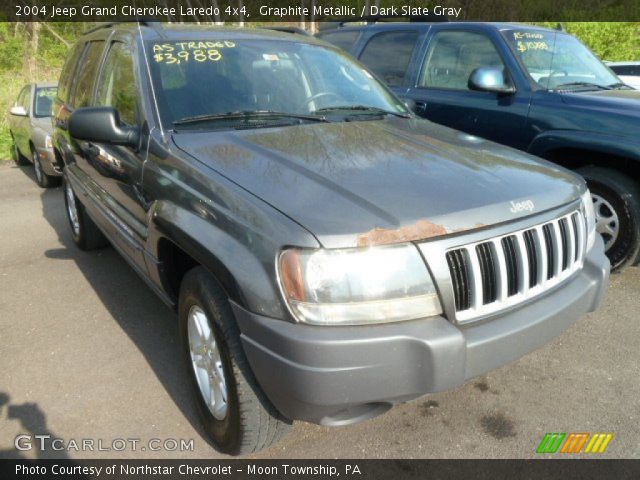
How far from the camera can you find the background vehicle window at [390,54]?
5.28 m

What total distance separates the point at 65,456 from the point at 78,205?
287cm

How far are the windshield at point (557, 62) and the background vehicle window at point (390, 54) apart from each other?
3.15ft

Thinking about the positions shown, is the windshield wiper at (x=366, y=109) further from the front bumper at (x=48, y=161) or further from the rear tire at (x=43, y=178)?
the rear tire at (x=43, y=178)

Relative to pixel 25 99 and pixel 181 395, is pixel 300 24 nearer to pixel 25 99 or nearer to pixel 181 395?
pixel 25 99

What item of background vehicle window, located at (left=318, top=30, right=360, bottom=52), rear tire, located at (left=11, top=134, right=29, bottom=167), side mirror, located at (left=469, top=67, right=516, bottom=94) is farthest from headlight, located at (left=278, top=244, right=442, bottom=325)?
rear tire, located at (left=11, top=134, right=29, bottom=167)

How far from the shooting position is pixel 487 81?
14.0ft

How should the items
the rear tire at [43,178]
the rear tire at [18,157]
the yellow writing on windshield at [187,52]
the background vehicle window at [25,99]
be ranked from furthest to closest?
the rear tire at [18,157] → the background vehicle window at [25,99] → the rear tire at [43,178] → the yellow writing on windshield at [187,52]

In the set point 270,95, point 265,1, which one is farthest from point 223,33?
point 265,1

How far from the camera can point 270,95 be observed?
3137 mm

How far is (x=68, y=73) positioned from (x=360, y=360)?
4.29 metres

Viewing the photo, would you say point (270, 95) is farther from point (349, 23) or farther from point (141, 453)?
point (349, 23)

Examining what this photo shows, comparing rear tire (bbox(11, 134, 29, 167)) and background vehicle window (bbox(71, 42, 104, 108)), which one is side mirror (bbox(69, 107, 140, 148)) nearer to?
background vehicle window (bbox(71, 42, 104, 108))

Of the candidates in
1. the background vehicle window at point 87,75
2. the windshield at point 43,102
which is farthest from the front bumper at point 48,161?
the background vehicle window at point 87,75

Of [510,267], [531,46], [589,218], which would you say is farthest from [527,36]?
[510,267]
